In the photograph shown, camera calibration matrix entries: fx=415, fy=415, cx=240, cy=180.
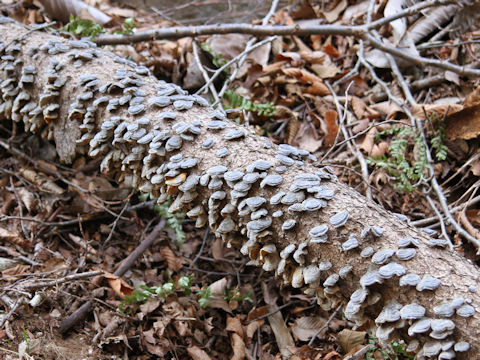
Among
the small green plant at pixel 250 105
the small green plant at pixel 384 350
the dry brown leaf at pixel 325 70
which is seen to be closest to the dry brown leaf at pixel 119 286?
the small green plant at pixel 384 350

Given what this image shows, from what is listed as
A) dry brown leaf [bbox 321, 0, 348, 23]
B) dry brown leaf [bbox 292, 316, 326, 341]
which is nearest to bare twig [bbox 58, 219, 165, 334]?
dry brown leaf [bbox 292, 316, 326, 341]

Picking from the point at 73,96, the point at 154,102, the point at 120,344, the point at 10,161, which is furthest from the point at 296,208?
the point at 10,161

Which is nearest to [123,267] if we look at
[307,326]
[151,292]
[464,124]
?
[151,292]

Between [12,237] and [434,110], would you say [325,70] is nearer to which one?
[434,110]

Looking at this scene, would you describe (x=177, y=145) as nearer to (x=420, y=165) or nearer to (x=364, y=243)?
(x=364, y=243)

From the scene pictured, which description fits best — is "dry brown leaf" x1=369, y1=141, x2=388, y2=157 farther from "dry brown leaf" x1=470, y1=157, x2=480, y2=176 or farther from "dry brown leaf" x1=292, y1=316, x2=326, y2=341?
"dry brown leaf" x1=292, y1=316, x2=326, y2=341

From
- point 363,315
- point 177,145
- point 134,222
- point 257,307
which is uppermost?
point 177,145
